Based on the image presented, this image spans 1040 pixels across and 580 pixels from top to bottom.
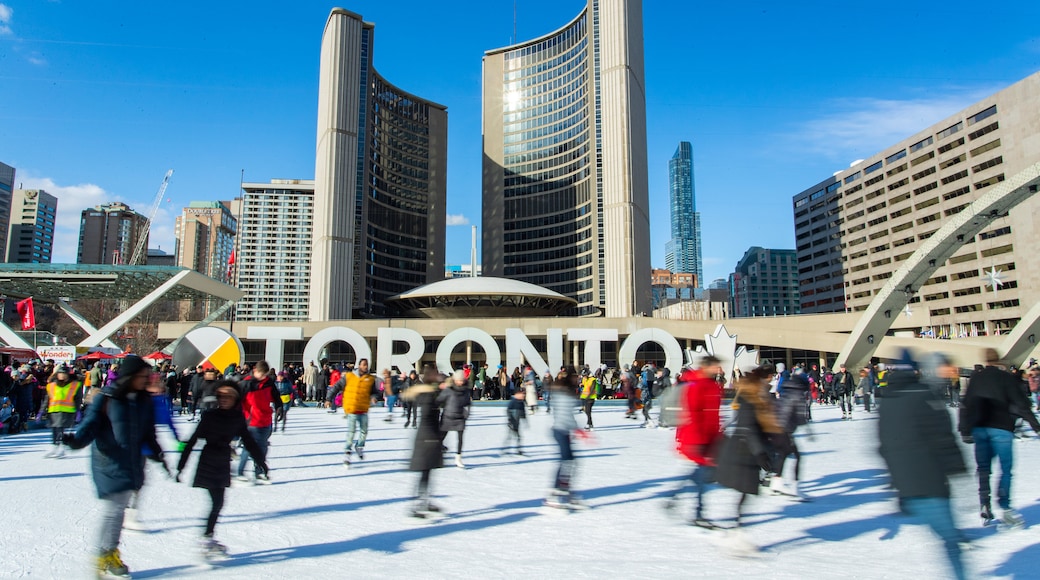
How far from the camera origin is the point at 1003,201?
3039 cm

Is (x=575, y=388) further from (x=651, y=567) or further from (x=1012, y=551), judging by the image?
(x=1012, y=551)

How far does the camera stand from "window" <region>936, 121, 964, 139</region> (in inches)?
2955

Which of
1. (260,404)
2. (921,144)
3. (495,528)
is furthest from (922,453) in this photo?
(921,144)

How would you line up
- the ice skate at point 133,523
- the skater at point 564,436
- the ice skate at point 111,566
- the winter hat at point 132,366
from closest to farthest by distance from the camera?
the ice skate at point 111,566
the winter hat at point 132,366
the ice skate at point 133,523
the skater at point 564,436

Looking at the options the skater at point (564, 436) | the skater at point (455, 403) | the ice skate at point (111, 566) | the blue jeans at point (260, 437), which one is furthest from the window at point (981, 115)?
the ice skate at point (111, 566)

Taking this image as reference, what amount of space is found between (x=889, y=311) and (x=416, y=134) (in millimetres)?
87215

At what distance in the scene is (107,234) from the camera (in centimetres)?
17750

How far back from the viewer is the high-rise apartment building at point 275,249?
530 feet

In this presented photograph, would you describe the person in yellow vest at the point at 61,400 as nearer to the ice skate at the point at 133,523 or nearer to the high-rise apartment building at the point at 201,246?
the ice skate at the point at 133,523

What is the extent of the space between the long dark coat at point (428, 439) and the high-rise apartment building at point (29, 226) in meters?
201

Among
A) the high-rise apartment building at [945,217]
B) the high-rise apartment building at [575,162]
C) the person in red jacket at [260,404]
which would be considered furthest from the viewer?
the high-rise apartment building at [575,162]

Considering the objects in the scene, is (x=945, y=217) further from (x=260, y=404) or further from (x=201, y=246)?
(x=201, y=246)

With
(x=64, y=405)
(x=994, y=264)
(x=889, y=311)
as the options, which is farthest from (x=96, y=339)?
(x=994, y=264)

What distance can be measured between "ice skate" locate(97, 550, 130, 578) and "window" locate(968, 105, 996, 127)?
88.7 m
